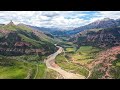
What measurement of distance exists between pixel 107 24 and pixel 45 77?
7.71 feet

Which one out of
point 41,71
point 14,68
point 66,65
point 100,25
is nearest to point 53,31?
point 66,65

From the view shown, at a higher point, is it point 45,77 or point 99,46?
point 99,46

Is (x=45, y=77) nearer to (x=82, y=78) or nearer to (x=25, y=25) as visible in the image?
(x=82, y=78)

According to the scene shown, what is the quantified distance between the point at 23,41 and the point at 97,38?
2194 millimetres

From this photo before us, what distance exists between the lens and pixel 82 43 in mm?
8094

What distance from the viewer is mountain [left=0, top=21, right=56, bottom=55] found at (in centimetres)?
779

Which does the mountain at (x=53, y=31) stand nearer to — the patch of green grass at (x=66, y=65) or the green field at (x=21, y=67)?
the patch of green grass at (x=66, y=65)

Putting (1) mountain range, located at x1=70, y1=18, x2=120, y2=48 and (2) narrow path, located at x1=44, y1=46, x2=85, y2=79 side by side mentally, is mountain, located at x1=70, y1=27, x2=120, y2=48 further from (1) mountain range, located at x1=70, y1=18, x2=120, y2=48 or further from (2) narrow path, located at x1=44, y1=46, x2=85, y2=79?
(2) narrow path, located at x1=44, y1=46, x2=85, y2=79

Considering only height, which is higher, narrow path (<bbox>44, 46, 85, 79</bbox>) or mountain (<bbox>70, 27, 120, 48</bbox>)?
mountain (<bbox>70, 27, 120, 48</bbox>)

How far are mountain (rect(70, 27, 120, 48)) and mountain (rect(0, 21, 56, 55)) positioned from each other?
30.9 inches

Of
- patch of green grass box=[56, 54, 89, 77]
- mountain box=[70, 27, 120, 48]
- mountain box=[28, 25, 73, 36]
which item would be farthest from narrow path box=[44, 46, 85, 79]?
mountain box=[70, 27, 120, 48]
